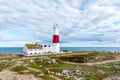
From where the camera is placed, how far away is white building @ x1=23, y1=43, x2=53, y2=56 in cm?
8794

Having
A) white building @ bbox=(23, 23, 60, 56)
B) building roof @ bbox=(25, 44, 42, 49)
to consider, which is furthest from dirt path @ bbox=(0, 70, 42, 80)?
building roof @ bbox=(25, 44, 42, 49)

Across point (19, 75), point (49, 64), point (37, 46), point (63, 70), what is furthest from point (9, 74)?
point (37, 46)

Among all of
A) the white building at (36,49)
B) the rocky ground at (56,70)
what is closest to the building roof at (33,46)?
the white building at (36,49)

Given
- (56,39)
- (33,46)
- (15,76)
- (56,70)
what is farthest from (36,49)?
(15,76)

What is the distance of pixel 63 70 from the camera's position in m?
54.5

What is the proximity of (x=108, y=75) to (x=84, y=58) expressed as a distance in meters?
25.7

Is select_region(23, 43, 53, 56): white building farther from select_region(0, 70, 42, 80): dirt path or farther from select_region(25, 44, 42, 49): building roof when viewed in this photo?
select_region(0, 70, 42, 80): dirt path

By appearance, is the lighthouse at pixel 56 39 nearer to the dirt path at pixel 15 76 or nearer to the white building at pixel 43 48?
the white building at pixel 43 48

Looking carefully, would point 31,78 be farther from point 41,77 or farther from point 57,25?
point 57,25

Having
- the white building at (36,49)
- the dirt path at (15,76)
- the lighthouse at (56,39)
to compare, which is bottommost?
the dirt path at (15,76)

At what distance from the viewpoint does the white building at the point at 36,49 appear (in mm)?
87938

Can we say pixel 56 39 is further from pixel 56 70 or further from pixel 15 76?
pixel 15 76

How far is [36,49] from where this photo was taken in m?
90.1

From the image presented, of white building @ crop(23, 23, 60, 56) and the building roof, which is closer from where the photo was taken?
white building @ crop(23, 23, 60, 56)
